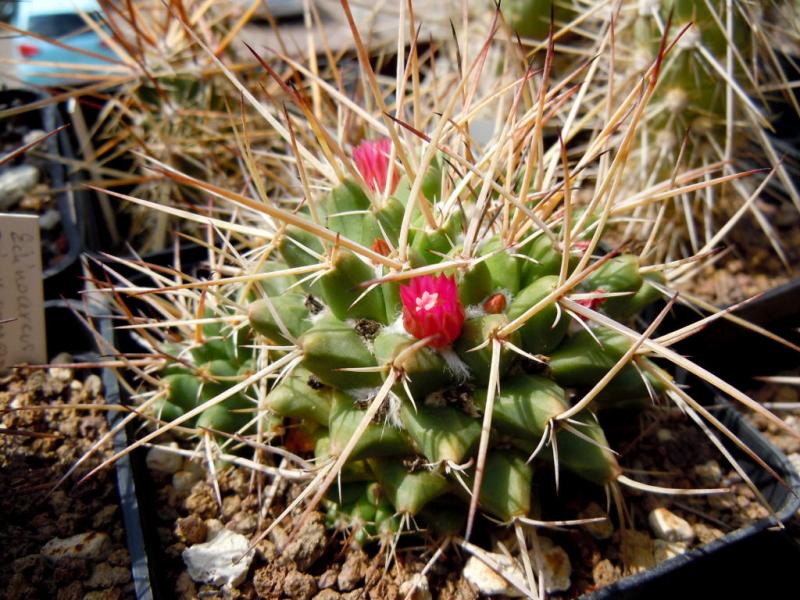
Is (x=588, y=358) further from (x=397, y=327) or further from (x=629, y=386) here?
(x=397, y=327)

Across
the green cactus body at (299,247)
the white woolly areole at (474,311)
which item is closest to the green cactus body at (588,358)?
the white woolly areole at (474,311)

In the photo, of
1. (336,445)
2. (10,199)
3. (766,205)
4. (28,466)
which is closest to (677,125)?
(766,205)

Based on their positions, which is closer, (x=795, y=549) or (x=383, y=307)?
(x=383, y=307)

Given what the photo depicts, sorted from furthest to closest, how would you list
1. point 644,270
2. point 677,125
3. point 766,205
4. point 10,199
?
point 766,205 < point 10,199 < point 677,125 < point 644,270

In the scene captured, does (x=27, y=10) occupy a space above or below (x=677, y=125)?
below

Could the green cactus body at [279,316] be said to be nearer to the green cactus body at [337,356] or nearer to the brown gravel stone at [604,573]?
the green cactus body at [337,356]

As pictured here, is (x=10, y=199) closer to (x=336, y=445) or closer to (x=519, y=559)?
(x=336, y=445)

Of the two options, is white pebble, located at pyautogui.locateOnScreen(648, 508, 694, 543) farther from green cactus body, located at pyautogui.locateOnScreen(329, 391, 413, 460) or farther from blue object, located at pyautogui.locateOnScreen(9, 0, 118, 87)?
blue object, located at pyautogui.locateOnScreen(9, 0, 118, 87)
